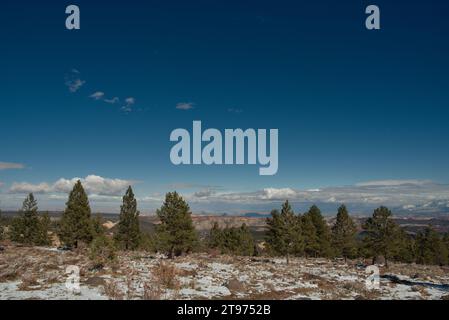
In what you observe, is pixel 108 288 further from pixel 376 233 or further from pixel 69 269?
pixel 376 233

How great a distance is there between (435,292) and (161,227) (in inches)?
1209

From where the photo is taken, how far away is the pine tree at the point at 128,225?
58.3m

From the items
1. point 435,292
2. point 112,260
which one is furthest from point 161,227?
point 435,292

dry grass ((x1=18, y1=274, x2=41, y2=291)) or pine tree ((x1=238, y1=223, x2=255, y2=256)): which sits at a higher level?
dry grass ((x1=18, y1=274, x2=41, y2=291))

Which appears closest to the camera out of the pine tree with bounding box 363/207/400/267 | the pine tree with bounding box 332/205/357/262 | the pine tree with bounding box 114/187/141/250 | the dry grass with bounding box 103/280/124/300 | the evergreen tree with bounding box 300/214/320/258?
the dry grass with bounding box 103/280/124/300

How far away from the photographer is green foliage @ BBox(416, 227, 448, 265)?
211ft

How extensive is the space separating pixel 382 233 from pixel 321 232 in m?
18.1

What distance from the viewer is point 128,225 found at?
192ft

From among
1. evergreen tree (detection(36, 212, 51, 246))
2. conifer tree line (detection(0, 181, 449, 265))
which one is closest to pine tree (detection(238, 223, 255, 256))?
conifer tree line (detection(0, 181, 449, 265))

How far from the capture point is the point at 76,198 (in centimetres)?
4356

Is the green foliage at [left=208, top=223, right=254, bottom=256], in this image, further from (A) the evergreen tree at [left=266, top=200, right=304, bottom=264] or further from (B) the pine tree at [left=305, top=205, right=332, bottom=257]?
(A) the evergreen tree at [left=266, top=200, right=304, bottom=264]

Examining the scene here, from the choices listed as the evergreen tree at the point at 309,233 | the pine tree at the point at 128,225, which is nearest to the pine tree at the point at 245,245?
the evergreen tree at the point at 309,233

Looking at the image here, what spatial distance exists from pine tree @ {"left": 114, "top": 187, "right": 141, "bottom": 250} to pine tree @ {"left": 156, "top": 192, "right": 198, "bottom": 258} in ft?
56.3

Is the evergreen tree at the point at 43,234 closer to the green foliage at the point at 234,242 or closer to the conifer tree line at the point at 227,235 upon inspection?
the conifer tree line at the point at 227,235
